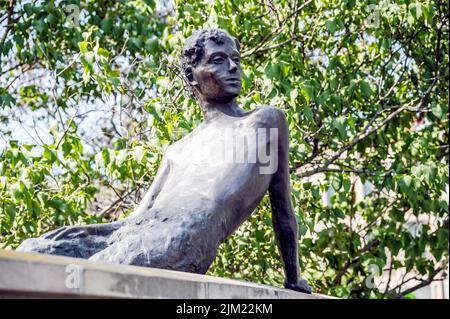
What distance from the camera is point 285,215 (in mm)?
5566

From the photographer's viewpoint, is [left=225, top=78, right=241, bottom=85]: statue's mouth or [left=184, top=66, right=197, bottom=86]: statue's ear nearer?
[left=225, top=78, right=241, bottom=85]: statue's mouth

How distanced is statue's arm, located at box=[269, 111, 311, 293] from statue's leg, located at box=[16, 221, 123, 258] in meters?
0.89

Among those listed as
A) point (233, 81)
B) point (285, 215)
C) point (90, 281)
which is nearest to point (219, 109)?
point (233, 81)

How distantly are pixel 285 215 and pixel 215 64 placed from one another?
0.83m

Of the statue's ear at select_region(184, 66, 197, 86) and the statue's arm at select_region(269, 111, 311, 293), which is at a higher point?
the statue's ear at select_region(184, 66, 197, 86)

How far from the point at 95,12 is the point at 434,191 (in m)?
4.44

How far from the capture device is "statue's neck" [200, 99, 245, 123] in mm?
5613
